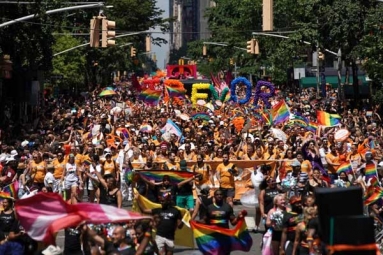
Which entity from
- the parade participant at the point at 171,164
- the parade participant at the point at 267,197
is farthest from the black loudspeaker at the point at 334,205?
the parade participant at the point at 171,164

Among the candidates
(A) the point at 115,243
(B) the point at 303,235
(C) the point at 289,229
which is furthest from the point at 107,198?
(A) the point at 115,243

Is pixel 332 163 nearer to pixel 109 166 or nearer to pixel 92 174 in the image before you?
pixel 109 166

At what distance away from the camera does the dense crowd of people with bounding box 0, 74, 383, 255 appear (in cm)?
1414

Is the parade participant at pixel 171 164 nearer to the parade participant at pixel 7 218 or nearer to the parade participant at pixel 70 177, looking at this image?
the parade participant at pixel 70 177

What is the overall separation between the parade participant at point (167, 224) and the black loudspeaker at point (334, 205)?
5433 mm

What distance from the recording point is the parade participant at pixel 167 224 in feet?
49.9

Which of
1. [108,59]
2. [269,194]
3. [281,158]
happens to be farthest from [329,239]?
[108,59]

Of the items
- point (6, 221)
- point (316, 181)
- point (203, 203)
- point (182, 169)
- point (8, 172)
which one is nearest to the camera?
point (6, 221)

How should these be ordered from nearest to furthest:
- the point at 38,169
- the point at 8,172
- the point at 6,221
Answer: the point at 6,221 < the point at 8,172 < the point at 38,169

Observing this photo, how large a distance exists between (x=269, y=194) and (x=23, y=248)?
6.16m

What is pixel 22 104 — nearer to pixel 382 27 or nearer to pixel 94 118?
pixel 94 118

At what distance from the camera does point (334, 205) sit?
9773mm

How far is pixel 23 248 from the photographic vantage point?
12.9 meters

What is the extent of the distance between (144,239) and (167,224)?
287 cm
